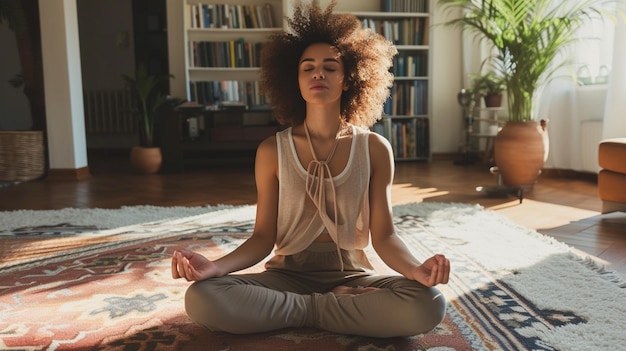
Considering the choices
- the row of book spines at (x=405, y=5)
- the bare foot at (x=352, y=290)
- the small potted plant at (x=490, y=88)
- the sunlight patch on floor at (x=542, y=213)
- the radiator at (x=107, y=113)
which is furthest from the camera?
the radiator at (x=107, y=113)

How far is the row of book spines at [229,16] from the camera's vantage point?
208 inches

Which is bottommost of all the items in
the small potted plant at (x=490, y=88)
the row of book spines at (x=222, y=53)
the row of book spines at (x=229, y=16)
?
the small potted plant at (x=490, y=88)

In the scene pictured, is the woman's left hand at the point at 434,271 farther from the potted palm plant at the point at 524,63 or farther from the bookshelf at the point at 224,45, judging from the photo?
the bookshelf at the point at 224,45

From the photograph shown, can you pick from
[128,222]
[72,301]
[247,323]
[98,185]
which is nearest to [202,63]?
[98,185]

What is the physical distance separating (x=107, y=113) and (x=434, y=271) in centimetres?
609

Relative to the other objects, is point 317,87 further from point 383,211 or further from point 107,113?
point 107,113

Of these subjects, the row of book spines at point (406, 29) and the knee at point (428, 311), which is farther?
the row of book spines at point (406, 29)

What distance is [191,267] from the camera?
3.82 feet

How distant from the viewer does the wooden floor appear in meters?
2.46

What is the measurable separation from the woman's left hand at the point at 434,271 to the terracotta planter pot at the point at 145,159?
3.97m

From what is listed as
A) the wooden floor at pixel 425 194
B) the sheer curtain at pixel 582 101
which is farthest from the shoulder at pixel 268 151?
the sheer curtain at pixel 582 101

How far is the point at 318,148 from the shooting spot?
4.63 feet

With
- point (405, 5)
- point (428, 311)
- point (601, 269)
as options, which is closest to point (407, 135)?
point (405, 5)

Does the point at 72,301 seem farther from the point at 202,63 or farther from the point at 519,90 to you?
the point at 202,63
